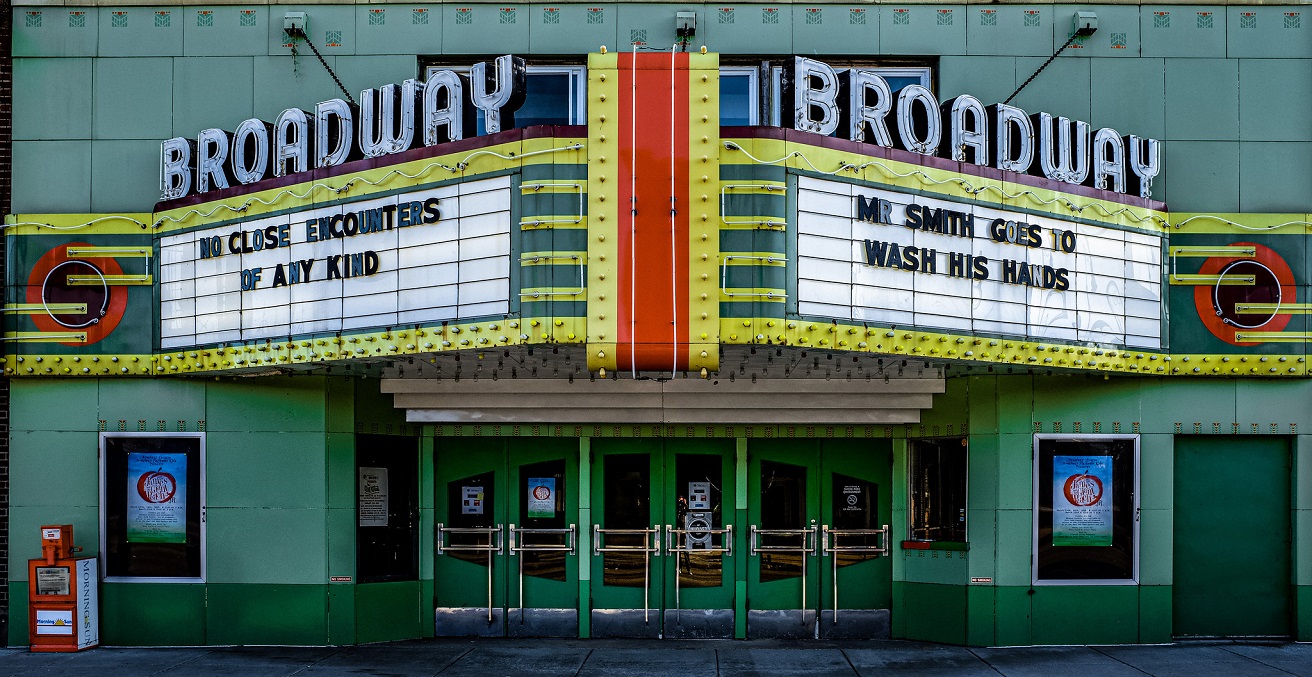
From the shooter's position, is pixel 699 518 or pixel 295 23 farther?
pixel 699 518

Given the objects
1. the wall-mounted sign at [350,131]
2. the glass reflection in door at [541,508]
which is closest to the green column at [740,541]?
the glass reflection in door at [541,508]

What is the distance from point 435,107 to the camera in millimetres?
10891

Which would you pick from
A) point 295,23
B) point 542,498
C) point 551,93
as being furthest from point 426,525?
point 295,23

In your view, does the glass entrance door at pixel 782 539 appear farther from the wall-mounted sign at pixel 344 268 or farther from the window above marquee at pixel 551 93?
the wall-mounted sign at pixel 344 268

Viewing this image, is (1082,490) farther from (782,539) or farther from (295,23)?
(295,23)

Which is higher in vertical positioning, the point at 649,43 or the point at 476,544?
the point at 649,43

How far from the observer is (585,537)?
14.0 metres

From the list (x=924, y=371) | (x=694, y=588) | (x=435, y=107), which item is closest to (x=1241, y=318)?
(x=924, y=371)

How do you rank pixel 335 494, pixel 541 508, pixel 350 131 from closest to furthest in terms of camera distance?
pixel 350 131, pixel 335 494, pixel 541 508

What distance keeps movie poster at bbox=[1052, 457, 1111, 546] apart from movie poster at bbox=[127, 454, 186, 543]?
10302mm

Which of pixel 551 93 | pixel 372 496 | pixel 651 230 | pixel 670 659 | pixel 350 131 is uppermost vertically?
pixel 551 93

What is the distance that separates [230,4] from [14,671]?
310 inches

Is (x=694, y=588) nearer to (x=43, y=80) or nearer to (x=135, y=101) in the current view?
(x=135, y=101)

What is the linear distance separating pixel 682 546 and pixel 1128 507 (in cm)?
531
